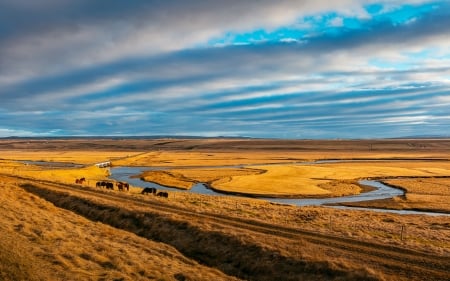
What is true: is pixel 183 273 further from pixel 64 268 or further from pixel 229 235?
pixel 229 235

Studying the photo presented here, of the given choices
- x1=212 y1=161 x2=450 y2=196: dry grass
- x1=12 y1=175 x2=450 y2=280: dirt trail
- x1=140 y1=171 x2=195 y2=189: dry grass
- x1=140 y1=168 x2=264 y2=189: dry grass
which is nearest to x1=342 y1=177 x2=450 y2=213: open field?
x1=212 y1=161 x2=450 y2=196: dry grass

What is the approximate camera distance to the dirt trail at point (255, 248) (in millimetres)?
19359

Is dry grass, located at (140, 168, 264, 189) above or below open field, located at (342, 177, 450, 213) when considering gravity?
above

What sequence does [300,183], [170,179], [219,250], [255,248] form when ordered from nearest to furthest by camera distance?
[255,248], [219,250], [300,183], [170,179]

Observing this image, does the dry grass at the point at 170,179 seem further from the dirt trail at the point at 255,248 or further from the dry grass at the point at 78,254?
the dry grass at the point at 78,254

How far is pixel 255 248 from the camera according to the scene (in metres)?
22.9

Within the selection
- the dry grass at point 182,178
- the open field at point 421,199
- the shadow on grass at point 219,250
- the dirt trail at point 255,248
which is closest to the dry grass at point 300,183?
the dry grass at point 182,178

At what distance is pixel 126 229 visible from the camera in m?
29.7

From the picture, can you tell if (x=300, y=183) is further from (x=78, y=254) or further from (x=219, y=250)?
(x=78, y=254)

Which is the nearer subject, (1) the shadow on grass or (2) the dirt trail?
(2) the dirt trail

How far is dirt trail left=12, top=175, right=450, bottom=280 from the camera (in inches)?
762

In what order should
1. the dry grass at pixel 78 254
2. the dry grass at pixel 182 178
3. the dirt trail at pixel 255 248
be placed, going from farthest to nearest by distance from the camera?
the dry grass at pixel 182 178 < the dirt trail at pixel 255 248 < the dry grass at pixel 78 254

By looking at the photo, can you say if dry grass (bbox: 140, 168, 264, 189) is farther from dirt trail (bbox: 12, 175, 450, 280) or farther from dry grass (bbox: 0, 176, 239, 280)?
dry grass (bbox: 0, 176, 239, 280)

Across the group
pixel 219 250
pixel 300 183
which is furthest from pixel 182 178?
pixel 219 250
